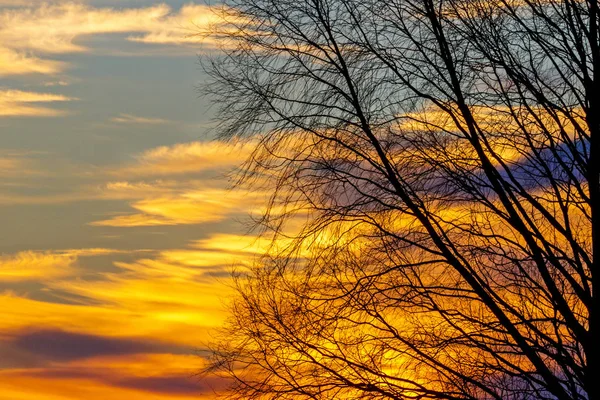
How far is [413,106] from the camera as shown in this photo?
1105 cm

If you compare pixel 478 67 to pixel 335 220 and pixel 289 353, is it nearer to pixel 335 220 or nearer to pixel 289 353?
pixel 335 220

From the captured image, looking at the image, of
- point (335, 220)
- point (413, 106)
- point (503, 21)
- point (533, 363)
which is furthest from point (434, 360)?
point (503, 21)

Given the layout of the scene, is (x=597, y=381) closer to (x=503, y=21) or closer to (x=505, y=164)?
(x=505, y=164)

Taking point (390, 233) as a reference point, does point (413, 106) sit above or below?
above

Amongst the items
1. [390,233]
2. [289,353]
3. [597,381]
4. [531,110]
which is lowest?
[597,381]

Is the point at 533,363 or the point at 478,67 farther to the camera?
the point at 478,67

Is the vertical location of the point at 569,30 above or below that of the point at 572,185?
above

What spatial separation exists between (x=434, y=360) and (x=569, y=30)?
3.66 metres

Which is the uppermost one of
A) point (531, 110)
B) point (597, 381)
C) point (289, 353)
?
point (531, 110)

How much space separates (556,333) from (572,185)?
1555 mm

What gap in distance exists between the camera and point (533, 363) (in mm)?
10297

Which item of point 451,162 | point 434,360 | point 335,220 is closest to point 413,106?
point 451,162

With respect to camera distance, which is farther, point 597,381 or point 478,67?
point 478,67

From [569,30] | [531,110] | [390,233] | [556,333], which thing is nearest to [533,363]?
[556,333]
